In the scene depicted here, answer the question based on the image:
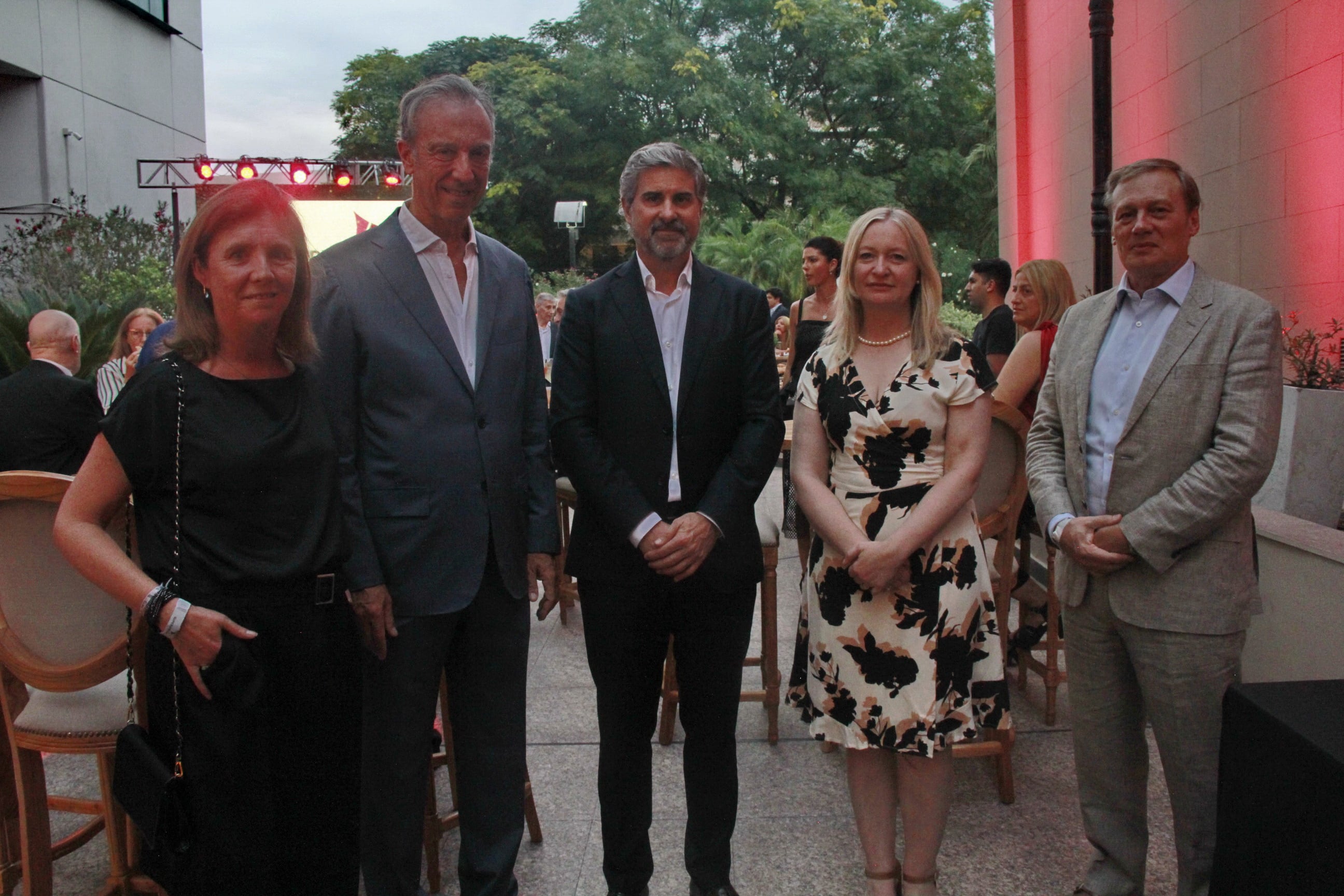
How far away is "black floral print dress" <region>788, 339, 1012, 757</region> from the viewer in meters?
2.37

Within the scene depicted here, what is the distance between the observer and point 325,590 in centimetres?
200

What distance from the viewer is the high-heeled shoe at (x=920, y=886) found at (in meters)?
2.43

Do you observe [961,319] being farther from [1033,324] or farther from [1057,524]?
[1057,524]

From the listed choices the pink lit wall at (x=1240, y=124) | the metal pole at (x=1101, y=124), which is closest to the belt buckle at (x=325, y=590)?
the metal pole at (x=1101, y=124)

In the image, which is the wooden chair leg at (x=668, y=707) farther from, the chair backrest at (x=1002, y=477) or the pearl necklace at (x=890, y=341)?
the pearl necklace at (x=890, y=341)

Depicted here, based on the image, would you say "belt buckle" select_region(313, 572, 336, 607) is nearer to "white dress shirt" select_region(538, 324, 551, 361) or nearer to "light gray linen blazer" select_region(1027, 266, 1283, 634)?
"light gray linen blazer" select_region(1027, 266, 1283, 634)

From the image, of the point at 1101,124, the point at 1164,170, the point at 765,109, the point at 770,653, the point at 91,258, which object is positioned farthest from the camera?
the point at 765,109

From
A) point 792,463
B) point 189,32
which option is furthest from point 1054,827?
point 189,32

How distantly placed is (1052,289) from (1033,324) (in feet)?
0.87

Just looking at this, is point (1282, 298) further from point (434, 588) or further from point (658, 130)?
point (658, 130)

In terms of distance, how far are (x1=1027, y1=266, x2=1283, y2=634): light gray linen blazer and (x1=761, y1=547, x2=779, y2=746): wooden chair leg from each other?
146 centimetres

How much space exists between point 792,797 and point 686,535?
4.43 feet

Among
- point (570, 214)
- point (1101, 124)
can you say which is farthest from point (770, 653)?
point (570, 214)

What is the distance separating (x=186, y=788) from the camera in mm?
1870
